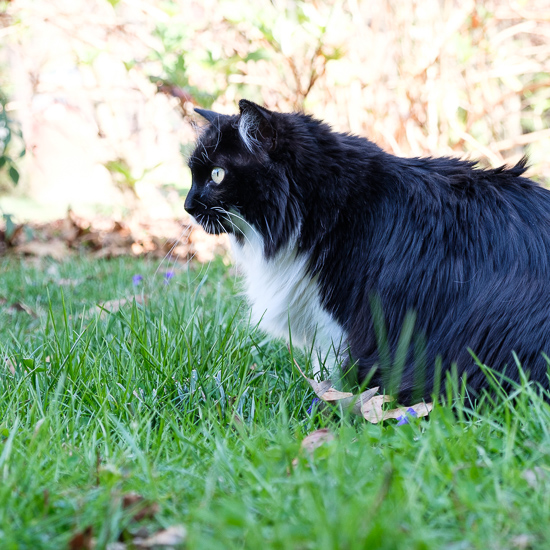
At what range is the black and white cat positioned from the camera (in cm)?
167

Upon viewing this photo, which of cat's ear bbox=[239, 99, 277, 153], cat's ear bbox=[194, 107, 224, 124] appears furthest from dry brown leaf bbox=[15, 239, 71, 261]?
cat's ear bbox=[239, 99, 277, 153]

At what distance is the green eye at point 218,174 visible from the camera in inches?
85.5

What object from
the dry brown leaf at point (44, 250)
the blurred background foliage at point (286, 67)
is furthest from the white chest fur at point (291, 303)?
the dry brown leaf at point (44, 250)

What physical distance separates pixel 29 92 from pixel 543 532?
558 centimetres

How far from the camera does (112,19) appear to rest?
447cm

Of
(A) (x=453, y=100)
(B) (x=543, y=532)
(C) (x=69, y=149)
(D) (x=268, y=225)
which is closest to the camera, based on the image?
(B) (x=543, y=532)

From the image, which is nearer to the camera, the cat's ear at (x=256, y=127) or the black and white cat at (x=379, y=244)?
the black and white cat at (x=379, y=244)

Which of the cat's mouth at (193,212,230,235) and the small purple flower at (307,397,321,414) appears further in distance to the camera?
the cat's mouth at (193,212,230,235)

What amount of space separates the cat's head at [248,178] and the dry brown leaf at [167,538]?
1.22 meters

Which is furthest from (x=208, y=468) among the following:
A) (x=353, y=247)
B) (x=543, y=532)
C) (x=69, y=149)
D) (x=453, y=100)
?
(x=69, y=149)

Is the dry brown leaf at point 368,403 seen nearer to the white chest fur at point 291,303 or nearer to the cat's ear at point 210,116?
the white chest fur at point 291,303

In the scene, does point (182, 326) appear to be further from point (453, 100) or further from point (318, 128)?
point (453, 100)

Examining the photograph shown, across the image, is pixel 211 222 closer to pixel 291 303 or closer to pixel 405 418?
pixel 291 303

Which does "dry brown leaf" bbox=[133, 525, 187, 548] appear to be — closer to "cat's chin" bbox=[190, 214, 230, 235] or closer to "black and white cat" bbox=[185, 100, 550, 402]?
"black and white cat" bbox=[185, 100, 550, 402]
